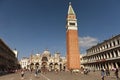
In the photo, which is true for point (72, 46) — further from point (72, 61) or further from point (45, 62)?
point (45, 62)

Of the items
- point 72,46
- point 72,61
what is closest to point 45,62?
point 72,46

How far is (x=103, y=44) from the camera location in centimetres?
6588

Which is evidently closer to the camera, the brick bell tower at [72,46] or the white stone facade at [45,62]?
the brick bell tower at [72,46]

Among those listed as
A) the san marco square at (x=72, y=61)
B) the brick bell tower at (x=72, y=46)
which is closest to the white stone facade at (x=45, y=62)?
the san marco square at (x=72, y=61)

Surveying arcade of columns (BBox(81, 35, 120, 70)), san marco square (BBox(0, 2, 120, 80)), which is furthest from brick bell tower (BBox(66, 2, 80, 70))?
arcade of columns (BBox(81, 35, 120, 70))

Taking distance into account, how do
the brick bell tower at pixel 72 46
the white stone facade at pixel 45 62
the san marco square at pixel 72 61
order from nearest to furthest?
the san marco square at pixel 72 61 → the brick bell tower at pixel 72 46 → the white stone facade at pixel 45 62

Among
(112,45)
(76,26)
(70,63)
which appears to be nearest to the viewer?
(112,45)

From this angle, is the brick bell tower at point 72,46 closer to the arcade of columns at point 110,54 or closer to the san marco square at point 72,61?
the san marco square at point 72,61

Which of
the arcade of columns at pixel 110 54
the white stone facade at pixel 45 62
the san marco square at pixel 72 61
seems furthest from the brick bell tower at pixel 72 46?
the white stone facade at pixel 45 62

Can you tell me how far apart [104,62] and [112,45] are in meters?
7.79

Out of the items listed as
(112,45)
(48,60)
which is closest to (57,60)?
(48,60)

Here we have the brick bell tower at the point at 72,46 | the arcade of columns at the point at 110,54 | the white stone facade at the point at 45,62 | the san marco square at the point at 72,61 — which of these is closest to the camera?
the san marco square at the point at 72,61

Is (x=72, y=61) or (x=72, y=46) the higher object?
(x=72, y=46)

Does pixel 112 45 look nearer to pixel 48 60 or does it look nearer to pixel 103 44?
pixel 103 44
